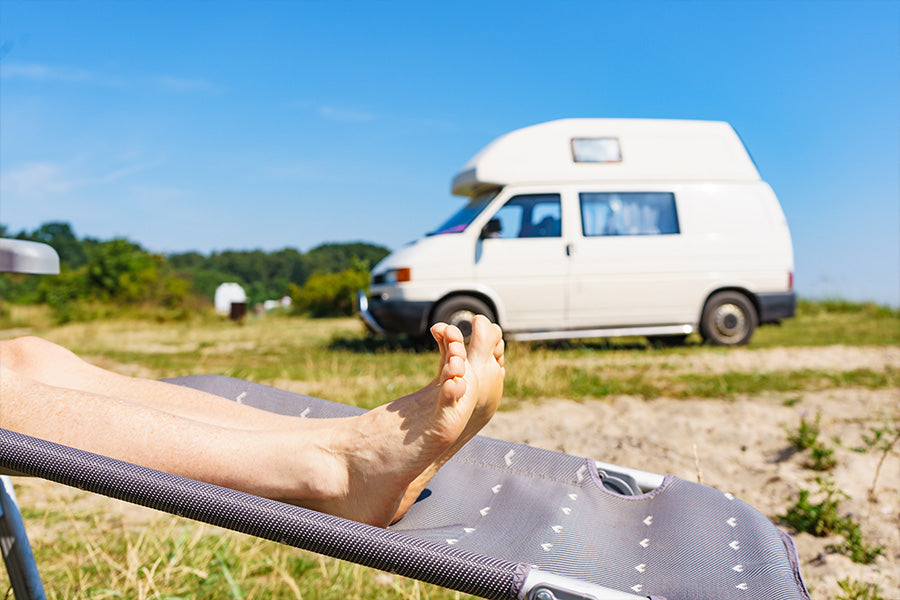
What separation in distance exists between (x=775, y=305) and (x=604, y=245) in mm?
2123

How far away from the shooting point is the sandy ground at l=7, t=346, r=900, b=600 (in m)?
2.29

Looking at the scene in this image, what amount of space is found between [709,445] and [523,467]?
190 centimetres

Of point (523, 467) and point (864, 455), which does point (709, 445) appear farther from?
point (523, 467)

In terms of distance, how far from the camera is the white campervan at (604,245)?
7098mm

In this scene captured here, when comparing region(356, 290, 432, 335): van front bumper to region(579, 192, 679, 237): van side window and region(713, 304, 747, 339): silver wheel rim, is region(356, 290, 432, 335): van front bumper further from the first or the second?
region(713, 304, 747, 339): silver wheel rim

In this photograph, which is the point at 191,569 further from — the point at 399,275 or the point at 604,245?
the point at 604,245

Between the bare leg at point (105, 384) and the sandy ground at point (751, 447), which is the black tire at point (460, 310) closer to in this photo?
the sandy ground at point (751, 447)

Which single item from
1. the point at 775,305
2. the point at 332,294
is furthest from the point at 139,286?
the point at 775,305

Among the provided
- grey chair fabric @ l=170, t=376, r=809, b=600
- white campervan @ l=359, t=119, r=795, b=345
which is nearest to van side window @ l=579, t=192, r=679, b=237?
white campervan @ l=359, t=119, r=795, b=345

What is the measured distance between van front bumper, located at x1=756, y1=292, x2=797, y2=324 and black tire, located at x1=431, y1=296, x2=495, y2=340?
309 centimetres

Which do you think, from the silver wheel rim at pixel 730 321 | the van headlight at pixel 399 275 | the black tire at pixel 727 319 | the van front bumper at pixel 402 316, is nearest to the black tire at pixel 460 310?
the van front bumper at pixel 402 316

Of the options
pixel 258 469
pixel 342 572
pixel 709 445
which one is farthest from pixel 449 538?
pixel 709 445

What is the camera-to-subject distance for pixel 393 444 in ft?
4.37

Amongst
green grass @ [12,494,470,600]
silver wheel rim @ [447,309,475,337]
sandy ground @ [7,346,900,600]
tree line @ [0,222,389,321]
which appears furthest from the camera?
tree line @ [0,222,389,321]
